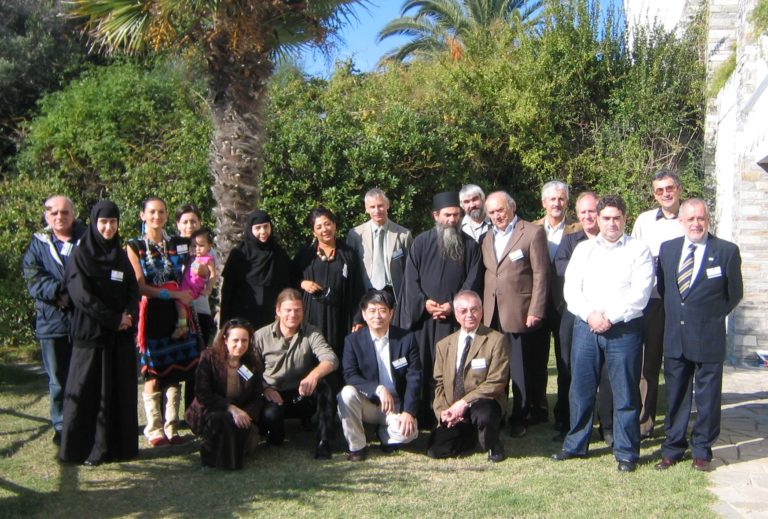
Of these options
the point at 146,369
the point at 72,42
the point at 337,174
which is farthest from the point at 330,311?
the point at 72,42

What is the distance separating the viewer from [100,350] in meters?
5.42

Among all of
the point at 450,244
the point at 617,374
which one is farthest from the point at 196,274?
the point at 617,374

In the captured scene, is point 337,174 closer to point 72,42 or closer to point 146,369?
point 146,369

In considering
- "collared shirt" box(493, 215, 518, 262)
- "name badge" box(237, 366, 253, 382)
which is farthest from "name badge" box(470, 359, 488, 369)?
"name badge" box(237, 366, 253, 382)

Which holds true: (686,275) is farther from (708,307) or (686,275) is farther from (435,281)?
(435,281)

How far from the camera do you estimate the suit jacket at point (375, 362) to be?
5.81 meters

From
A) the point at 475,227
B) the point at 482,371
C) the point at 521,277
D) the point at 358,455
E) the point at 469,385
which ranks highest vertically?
the point at 475,227

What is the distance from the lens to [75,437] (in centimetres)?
538

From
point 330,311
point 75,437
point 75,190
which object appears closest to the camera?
point 75,437

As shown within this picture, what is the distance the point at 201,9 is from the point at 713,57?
7.69m

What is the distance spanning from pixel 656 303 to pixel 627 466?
130cm

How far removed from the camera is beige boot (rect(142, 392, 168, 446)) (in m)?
5.90

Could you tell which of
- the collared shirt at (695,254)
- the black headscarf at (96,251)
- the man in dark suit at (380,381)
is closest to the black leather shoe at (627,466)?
the collared shirt at (695,254)

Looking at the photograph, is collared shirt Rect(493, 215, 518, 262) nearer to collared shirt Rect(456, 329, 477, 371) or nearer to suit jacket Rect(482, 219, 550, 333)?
suit jacket Rect(482, 219, 550, 333)
